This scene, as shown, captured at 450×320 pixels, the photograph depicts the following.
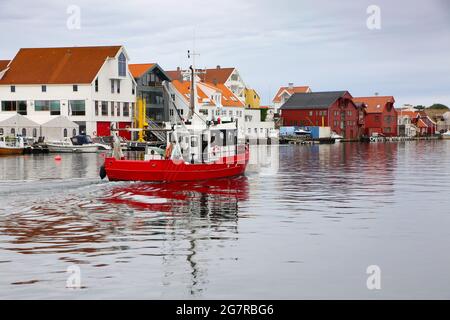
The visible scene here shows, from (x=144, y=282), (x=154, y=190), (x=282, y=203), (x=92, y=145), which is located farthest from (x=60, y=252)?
(x=92, y=145)

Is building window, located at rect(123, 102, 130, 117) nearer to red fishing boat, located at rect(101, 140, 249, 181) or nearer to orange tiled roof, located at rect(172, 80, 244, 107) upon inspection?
orange tiled roof, located at rect(172, 80, 244, 107)

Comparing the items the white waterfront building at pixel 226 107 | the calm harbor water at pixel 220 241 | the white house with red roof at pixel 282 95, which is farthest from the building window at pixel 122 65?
the white house with red roof at pixel 282 95

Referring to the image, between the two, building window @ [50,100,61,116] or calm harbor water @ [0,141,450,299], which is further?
building window @ [50,100,61,116]

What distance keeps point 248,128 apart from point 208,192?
335 feet

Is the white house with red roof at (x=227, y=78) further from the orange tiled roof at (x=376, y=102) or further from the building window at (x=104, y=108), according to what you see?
the building window at (x=104, y=108)

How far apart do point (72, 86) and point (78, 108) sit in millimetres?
3218

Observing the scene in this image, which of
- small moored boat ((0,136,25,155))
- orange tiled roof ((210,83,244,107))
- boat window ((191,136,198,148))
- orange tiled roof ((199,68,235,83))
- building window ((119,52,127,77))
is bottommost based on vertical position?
small moored boat ((0,136,25,155))

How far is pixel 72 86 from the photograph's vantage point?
9281 centimetres

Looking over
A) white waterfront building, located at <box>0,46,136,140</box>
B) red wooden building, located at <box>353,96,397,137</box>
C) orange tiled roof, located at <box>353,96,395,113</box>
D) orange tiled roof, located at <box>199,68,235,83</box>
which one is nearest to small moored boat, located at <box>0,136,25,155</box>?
Answer: white waterfront building, located at <box>0,46,136,140</box>

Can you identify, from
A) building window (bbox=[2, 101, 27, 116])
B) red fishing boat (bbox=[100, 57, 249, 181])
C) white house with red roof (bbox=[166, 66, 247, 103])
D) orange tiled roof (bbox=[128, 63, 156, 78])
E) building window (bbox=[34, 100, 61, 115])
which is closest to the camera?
red fishing boat (bbox=[100, 57, 249, 181])

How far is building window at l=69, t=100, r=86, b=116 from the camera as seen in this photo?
303 ft

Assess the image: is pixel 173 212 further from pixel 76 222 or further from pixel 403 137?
pixel 403 137

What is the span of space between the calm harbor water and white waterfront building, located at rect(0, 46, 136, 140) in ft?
191

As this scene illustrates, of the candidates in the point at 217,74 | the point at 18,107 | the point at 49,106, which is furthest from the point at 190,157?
the point at 217,74
